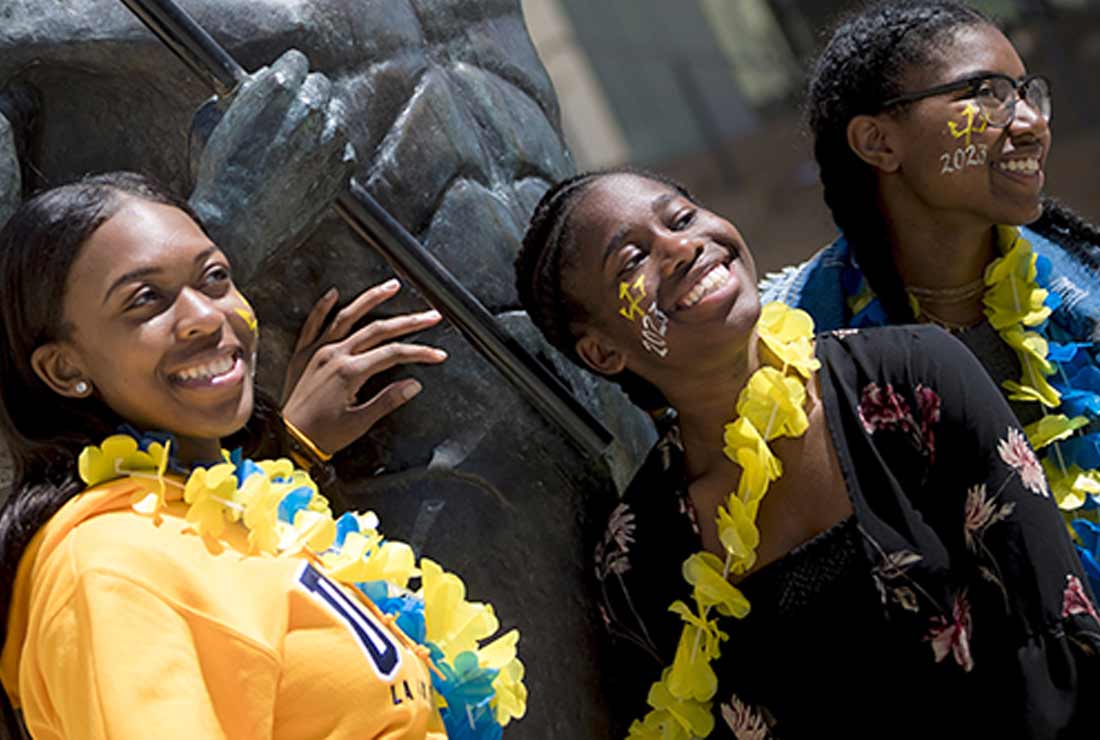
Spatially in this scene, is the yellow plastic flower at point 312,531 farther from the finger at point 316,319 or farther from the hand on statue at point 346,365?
the finger at point 316,319

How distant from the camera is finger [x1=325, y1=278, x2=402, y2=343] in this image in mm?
2309

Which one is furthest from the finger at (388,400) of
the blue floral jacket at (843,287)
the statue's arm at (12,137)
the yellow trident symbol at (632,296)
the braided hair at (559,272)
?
the blue floral jacket at (843,287)

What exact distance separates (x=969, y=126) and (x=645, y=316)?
0.65 m

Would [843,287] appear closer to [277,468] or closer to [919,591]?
[919,591]

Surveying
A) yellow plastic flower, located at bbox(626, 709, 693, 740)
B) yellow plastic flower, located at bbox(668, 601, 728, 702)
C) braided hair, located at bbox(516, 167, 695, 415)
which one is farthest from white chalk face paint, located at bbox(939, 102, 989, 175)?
yellow plastic flower, located at bbox(626, 709, 693, 740)

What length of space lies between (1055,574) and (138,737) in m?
1.16

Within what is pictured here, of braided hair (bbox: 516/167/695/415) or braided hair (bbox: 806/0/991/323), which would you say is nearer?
braided hair (bbox: 516/167/695/415)

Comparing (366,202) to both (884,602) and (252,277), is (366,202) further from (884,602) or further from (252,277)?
(884,602)

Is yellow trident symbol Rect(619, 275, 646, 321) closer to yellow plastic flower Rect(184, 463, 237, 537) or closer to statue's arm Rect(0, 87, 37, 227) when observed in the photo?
yellow plastic flower Rect(184, 463, 237, 537)

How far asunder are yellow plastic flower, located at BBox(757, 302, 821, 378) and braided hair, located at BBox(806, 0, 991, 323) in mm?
353

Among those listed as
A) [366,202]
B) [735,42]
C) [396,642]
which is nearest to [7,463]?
[366,202]

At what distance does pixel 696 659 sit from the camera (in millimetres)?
2164

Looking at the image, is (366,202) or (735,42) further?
(735,42)

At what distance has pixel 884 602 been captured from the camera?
2.09 meters
